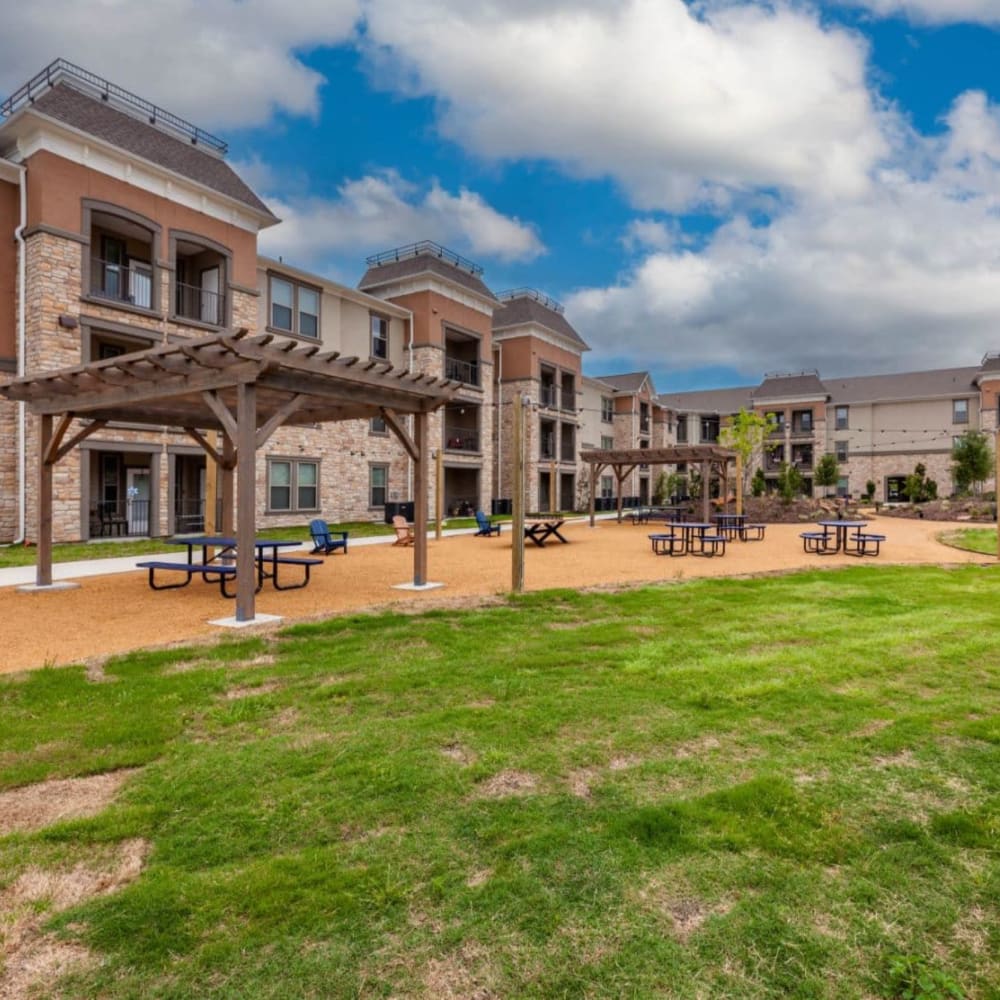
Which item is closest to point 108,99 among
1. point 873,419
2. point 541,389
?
point 541,389

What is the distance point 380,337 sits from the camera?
92.1 feet

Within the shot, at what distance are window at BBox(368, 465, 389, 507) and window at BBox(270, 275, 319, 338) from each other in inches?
233

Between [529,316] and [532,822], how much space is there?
34.4 meters

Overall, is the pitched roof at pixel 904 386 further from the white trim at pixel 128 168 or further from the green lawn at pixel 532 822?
the green lawn at pixel 532 822

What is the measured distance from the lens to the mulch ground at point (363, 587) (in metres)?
7.20

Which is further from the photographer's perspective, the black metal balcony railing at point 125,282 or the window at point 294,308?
the window at point 294,308

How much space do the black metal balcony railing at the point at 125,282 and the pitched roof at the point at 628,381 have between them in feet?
109

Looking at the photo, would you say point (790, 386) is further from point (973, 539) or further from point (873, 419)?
point (973, 539)

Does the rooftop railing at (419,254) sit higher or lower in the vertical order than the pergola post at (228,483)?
higher

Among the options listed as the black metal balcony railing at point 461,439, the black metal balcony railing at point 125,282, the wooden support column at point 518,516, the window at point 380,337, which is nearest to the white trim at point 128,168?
the black metal balcony railing at point 125,282

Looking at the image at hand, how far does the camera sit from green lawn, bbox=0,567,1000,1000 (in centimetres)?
219

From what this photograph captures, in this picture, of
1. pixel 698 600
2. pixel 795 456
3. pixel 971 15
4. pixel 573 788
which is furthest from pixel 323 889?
pixel 795 456

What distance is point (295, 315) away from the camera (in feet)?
80.2

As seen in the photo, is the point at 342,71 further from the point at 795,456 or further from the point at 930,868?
the point at 795,456
